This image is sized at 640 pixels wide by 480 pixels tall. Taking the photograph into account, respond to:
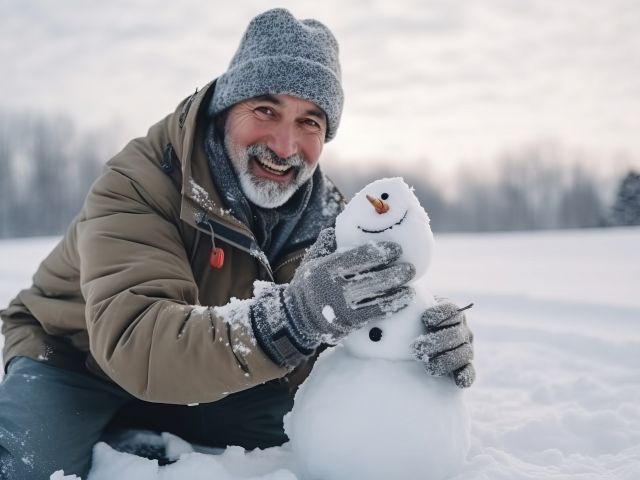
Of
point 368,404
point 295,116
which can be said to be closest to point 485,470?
point 368,404

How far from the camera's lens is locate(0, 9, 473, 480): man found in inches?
61.0

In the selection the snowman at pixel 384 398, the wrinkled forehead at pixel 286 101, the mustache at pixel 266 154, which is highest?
the wrinkled forehead at pixel 286 101

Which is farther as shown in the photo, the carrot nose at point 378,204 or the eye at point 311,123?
the eye at point 311,123

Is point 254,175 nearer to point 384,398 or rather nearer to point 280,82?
point 280,82

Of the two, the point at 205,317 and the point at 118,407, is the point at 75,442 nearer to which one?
the point at 118,407

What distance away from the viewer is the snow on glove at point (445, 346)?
167 centimetres

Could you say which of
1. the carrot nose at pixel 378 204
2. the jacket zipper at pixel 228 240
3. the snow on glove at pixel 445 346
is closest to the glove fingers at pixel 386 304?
the snow on glove at pixel 445 346

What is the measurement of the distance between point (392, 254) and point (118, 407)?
49.6 inches

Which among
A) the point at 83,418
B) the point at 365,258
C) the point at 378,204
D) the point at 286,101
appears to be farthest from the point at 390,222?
the point at 83,418

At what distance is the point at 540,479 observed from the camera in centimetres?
171

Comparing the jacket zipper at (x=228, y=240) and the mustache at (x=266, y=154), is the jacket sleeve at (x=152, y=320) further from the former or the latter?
the mustache at (x=266, y=154)

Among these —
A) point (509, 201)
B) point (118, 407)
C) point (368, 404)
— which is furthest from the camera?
point (509, 201)

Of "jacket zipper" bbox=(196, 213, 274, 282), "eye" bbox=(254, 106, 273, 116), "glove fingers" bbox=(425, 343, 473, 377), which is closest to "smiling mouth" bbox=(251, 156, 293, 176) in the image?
"eye" bbox=(254, 106, 273, 116)

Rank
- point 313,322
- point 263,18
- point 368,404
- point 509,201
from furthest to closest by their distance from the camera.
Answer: point 509,201 < point 263,18 < point 368,404 < point 313,322
